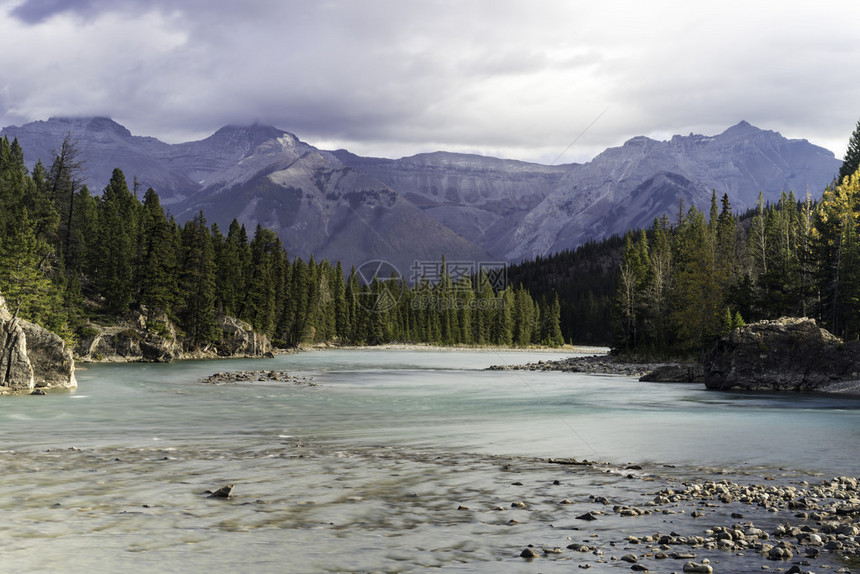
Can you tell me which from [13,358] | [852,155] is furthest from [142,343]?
[852,155]

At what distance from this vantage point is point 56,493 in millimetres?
15305

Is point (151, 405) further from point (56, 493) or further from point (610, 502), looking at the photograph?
point (610, 502)

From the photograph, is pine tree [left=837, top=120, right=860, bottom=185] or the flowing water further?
pine tree [left=837, top=120, right=860, bottom=185]

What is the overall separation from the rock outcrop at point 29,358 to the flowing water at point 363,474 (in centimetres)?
336

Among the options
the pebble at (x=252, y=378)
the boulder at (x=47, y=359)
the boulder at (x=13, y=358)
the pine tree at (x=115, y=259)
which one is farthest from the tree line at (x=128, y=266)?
the pebble at (x=252, y=378)

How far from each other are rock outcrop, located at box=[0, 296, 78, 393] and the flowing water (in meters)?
3.36

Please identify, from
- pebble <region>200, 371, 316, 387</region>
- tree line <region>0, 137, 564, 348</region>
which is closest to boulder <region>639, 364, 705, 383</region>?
pebble <region>200, 371, 316, 387</region>

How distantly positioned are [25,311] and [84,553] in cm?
5297

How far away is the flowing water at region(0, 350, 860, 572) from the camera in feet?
36.4

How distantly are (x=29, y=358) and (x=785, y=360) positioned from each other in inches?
2130

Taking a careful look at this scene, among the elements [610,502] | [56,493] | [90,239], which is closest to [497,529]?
[610,502]

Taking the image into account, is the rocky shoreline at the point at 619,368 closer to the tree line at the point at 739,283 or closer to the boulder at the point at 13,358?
the tree line at the point at 739,283

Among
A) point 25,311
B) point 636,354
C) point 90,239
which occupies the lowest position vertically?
point 636,354

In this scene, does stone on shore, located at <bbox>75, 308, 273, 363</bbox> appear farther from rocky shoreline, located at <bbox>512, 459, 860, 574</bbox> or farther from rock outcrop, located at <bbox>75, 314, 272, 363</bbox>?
rocky shoreline, located at <bbox>512, 459, 860, 574</bbox>
